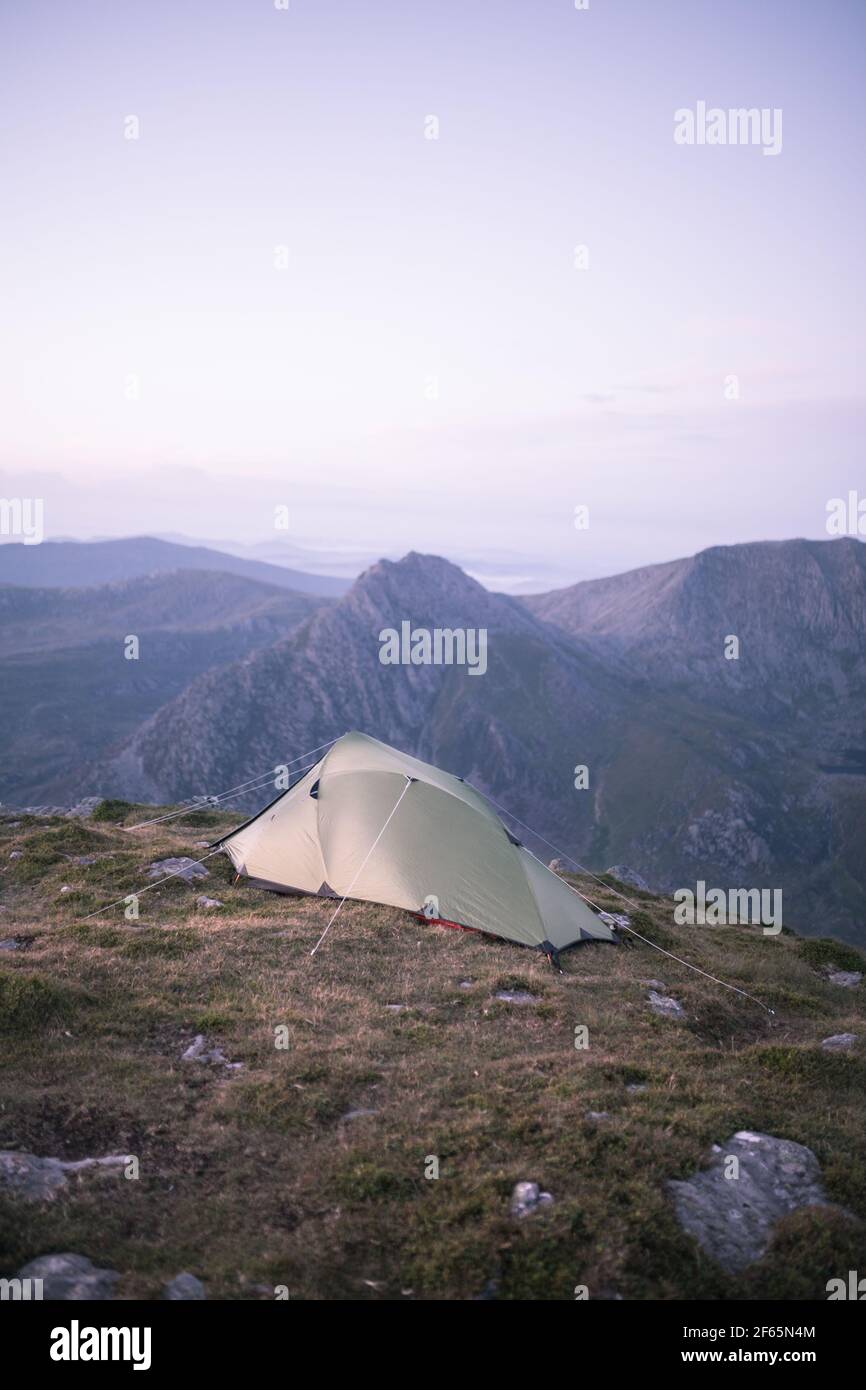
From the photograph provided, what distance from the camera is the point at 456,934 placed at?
18.2 metres

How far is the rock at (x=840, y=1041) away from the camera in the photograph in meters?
14.2

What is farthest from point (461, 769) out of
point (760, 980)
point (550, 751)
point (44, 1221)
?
point (44, 1221)

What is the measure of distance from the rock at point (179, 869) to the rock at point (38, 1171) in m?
11.7

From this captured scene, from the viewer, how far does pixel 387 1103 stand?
10.8 meters

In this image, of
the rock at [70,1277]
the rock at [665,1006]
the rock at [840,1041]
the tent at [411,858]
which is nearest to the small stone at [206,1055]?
the rock at [70,1277]

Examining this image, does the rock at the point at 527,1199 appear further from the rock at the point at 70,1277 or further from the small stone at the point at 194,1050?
the small stone at the point at 194,1050

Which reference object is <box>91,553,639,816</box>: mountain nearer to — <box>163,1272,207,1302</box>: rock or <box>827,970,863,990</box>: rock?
Result: <box>827,970,863,990</box>: rock

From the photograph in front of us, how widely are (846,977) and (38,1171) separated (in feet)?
67.4

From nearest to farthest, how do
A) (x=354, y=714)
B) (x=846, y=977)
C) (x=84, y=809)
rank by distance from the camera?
1. (x=846, y=977)
2. (x=84, y=809)
3. (x=354, y=714)

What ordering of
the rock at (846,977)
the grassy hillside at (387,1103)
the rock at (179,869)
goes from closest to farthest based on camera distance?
1. the grassy hillside at (387,1103)
2. the rock at (179,869)
3. the rock at (846,977)

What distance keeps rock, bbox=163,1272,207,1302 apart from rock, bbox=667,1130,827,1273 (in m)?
4.99

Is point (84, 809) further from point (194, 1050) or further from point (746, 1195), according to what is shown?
point (746, 1195)

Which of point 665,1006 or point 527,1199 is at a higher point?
point 527,1199

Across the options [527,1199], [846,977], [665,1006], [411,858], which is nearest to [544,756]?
[846,977]
